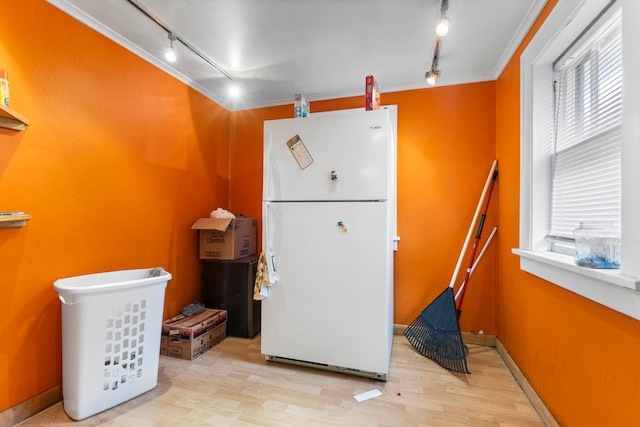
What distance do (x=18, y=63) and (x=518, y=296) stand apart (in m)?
3.19

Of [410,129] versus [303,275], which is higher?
[410,129]

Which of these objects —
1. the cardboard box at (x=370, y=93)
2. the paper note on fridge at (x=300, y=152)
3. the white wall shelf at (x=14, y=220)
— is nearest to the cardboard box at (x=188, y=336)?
the white wall shelf at (x=14, y=220)

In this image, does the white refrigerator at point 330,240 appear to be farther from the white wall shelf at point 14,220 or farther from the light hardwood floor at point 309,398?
the white wall shelf at point 14,220

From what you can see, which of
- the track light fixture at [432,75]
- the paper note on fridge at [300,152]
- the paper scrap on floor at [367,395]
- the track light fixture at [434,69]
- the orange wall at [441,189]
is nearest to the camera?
the paper scrap on floor at [367,395]

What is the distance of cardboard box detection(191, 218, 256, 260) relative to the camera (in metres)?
2.39

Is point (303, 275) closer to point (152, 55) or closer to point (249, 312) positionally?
point (249, 312)

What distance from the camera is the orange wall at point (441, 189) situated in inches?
91.1

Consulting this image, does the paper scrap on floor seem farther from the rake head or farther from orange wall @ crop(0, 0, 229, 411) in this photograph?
orange wall @ crop(0, 0, 229, 411)

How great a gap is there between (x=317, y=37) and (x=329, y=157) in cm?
83

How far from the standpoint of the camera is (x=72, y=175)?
1.62 m

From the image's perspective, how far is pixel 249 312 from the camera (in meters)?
2.41

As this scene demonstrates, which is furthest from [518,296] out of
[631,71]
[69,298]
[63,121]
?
[63,121]

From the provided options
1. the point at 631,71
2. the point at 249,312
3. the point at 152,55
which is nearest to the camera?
the point at 631,71

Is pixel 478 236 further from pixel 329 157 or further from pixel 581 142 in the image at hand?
pixel 329 157
